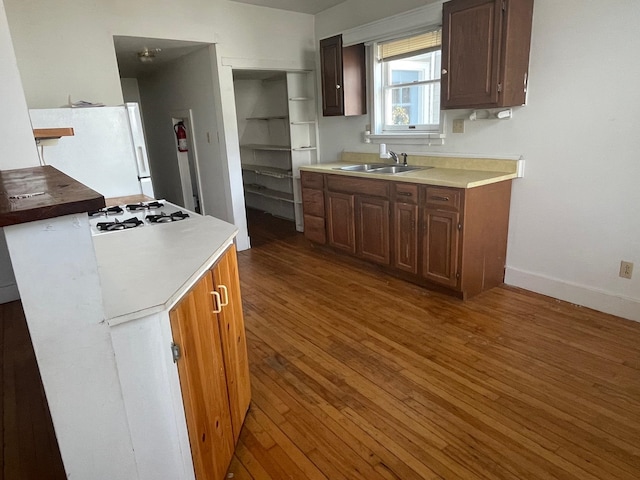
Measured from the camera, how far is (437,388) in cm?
208

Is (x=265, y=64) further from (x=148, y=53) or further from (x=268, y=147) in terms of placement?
(x=268, y=147)

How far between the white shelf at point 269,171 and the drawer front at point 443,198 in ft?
8.42

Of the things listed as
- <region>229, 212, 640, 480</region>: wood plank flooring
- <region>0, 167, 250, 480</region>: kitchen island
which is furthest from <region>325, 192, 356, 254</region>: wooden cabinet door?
<region>0, 167, 250, 480</region>: kitchen island

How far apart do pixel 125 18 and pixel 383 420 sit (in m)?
3.81

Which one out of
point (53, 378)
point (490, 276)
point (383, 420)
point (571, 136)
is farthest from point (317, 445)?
point (571, 136)

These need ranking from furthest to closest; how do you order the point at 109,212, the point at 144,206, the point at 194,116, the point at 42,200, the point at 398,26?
the point at 194,116
the point at 398,26
the point at 144,206
the point at 109,212
the point at 42,200

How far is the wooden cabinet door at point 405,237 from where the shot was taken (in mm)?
3248

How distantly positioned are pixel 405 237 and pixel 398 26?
6.07 ft

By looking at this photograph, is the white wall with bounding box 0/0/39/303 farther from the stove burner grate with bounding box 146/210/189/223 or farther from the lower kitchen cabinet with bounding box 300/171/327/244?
the lower kitchen cabinet with bounding box 300/171/327/244

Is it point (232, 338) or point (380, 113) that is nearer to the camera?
point (232, 338)

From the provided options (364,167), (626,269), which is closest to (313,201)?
(364,167)

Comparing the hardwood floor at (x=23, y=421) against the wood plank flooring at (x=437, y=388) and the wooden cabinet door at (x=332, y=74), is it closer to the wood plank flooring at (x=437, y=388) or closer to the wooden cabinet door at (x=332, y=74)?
the wood plank flooring at (x=437, y=388)

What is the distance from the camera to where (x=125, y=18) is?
3.58 meters

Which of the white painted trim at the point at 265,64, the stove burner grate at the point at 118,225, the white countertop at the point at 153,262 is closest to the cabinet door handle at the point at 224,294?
the white countertop at the point at 153,262
